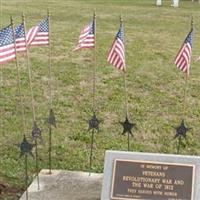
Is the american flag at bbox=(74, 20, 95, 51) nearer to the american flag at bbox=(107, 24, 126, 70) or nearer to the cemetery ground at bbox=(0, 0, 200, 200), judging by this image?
the american flag at bbox=(107, 24, 126, 70)

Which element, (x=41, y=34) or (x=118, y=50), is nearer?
(x=118, y=50)

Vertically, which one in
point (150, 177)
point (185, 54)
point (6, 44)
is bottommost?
point (150, 177)

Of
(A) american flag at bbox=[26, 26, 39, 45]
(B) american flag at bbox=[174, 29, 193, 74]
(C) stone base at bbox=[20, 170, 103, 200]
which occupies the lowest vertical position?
(C) stone base at bbox=[20, 170, 103, 200]

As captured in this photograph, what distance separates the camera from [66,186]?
6.38 m

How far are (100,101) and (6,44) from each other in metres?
4.00

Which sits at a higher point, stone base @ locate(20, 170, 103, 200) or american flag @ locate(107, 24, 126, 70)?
american flag @ locate(107, 24, 126, 70)

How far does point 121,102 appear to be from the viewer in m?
9.79

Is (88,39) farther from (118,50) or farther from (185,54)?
(185,54)

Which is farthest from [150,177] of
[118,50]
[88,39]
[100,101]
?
[100,101]

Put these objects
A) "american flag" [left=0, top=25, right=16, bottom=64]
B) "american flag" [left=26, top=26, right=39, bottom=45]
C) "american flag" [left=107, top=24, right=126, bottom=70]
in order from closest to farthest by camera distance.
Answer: "american flag" [left=0, top=25, right=16, bottom=64]
"american flag" [left=107, top=24, right=126, bottom=70]
"american flag" [left=26, top=26, right=39, bottom=45]

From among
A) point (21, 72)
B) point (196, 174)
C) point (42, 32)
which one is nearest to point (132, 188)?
point (196, 174)

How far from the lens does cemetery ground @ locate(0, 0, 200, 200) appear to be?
25.3ft

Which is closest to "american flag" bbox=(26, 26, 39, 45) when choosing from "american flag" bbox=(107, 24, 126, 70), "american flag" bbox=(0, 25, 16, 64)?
"american flag" bbox=(0, 25, 16, 64)

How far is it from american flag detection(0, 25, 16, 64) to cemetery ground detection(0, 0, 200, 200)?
5.01 feet
